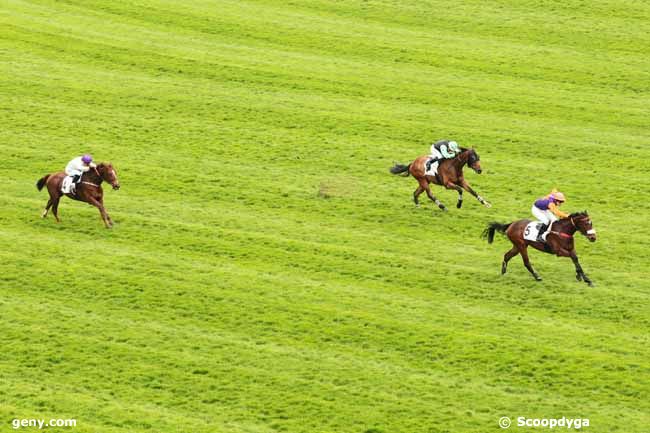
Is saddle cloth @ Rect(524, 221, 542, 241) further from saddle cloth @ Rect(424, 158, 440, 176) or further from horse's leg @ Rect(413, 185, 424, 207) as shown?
horse's leg @ Rect(413, 185, 424, 207)

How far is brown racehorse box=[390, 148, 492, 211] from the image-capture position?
28.9 meters

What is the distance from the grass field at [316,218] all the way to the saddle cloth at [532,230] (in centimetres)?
111

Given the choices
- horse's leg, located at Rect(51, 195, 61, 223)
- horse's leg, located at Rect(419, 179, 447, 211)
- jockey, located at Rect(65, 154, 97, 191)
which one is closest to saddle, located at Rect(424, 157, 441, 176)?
horse's leg, located at Rect(419, 179, 447, 211)

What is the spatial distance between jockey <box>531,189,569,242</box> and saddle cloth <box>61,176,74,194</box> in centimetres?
1070

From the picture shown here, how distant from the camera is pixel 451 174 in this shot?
96.4ft

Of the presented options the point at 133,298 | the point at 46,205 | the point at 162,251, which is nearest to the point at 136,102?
the point at 46,205

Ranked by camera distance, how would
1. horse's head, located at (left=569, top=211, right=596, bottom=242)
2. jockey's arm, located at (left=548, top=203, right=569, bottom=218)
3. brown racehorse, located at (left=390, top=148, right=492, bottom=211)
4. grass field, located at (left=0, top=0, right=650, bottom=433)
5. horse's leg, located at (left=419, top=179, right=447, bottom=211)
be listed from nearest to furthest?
grass field, located at (left=0, top=0, right=650, bottom=433)
horse's head, located at (left=569, top=211, right=596, bottom=242)
jockey's arm, located at (left=548, top=203, right=569, bottom=218)
brown racehorse, located at (left=390, top=148, right=492, bottom=211)
horse's leg, located at (left=419, top=179, right=447, bottom=211)

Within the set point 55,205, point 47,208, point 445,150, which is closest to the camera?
point 55,205

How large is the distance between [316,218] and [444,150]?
3634 mm

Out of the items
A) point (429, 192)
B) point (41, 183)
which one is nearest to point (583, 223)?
point (429, 192)

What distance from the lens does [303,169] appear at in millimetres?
32906

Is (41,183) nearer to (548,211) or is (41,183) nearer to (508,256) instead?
(508,256)

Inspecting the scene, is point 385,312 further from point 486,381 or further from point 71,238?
point 71,238

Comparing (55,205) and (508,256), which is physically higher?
(508,256)
